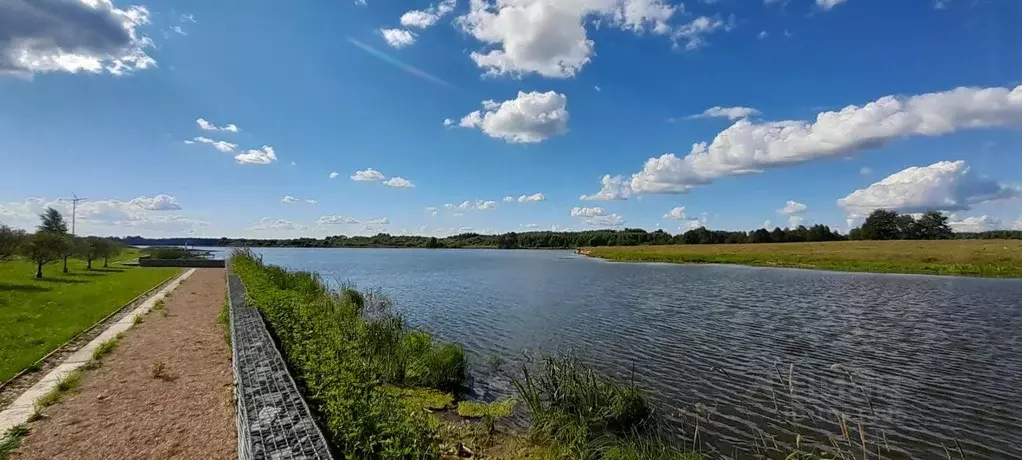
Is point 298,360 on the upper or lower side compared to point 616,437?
upper

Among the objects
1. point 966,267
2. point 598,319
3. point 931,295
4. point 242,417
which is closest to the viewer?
point 242,417

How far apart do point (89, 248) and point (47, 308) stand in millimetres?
26098

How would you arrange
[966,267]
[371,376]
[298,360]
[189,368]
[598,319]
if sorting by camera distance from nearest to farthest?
[371,376]
[298,360]
[189,368]
[598,319]
[966,267]

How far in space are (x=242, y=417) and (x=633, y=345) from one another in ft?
37.4

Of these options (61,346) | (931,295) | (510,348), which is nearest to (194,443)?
(61,346)

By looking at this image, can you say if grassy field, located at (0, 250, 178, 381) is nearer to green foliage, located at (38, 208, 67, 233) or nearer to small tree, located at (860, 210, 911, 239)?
green foliage, located at (38, 208, 67, 233)

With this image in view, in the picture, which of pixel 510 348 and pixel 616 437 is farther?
pixel 510 348

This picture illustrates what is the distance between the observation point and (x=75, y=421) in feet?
23.7

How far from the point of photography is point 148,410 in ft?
25.5

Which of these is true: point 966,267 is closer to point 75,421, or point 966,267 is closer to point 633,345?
point 633,345

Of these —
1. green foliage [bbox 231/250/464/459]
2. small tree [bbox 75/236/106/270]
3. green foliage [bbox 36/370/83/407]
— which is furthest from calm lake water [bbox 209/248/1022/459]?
small tree [bbox 75/236/106/270]

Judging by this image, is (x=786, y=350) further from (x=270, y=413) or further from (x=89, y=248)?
(x=89, y=248)

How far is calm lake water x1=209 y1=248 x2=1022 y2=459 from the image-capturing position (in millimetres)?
8734

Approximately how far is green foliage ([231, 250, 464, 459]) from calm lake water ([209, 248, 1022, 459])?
156 cm
